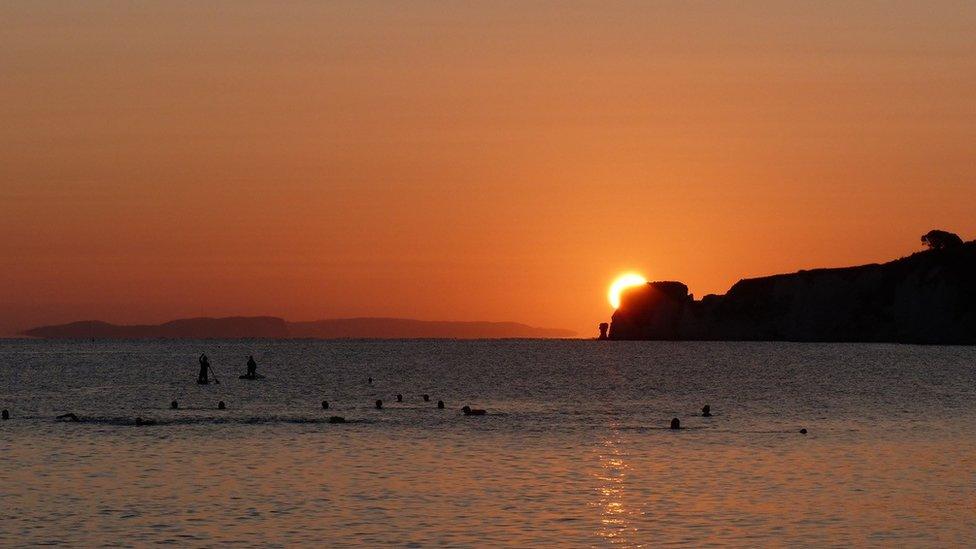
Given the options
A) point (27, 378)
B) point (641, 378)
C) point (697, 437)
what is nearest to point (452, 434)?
point (697, 437)

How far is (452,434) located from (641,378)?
257 ft

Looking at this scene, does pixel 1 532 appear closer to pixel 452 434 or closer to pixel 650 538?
pixel 650 538

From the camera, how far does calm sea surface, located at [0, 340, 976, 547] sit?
3378 cm

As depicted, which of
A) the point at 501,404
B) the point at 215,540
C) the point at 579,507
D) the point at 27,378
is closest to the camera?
the point at 215,540

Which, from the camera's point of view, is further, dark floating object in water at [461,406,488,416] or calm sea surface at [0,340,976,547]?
dark floating object in water at [461,406,488,416]

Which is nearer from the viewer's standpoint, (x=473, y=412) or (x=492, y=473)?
(x=492, y=473)

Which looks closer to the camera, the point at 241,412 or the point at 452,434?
the point at 452,434

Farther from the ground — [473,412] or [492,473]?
[473,412]

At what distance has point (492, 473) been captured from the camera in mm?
45000

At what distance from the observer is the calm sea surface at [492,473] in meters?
33.8

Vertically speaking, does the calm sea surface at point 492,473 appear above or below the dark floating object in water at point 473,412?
below

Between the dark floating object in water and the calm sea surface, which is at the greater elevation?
the dark floating object in water

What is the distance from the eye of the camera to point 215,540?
1267 inches

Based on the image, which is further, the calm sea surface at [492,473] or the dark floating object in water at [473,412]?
the dark floating object in water at [473,412]
